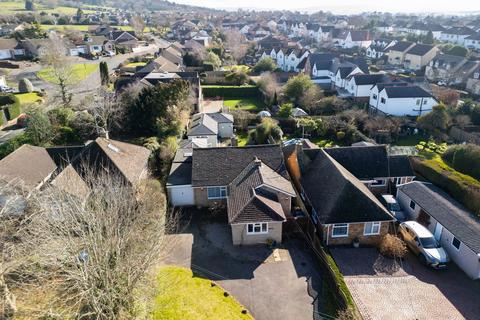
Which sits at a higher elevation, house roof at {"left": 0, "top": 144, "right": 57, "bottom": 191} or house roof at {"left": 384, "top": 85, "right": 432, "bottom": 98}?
house roof at {"left": 384, "top": 85, "right": 432, "bottom": 98}

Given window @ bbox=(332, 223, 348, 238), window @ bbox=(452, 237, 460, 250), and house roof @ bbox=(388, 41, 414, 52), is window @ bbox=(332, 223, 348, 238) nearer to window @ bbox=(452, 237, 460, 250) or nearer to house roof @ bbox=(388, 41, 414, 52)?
window @ bbox=(452, 237, 460, 250)

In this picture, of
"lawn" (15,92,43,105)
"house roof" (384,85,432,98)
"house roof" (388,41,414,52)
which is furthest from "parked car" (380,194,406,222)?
"house roof" (388,41,414,52)

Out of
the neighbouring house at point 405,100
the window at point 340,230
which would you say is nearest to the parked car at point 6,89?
the window at point 340,230

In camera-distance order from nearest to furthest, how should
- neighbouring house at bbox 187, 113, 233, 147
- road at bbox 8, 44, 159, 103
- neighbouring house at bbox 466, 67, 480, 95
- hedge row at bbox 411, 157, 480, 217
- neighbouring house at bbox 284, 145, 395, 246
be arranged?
neighbouring house at bbox 284, 145, 395, 246, hedge row at bbox 411, 157, 480, 217, neighbouring house at bbox 187, 113, 233, 147, road at bbox 8, 44, 159, 103, neighbouring house at bbox 466, 67, 480, 95

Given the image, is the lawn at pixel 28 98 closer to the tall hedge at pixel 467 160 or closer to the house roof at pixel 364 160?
the house roof at pixel 364 160

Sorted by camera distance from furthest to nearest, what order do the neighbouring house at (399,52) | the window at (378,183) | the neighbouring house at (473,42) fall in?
the neighbouring house at (473,42), the neighbouring house at (399,52), the window at (378,183)

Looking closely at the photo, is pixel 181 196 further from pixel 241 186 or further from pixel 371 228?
pixel 371 228
